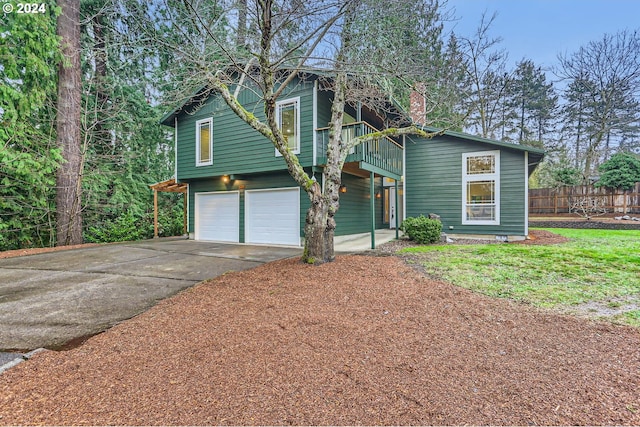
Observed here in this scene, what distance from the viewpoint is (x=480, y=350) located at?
7.68 ft

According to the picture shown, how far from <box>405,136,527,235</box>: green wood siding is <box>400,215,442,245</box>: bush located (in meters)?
2.10

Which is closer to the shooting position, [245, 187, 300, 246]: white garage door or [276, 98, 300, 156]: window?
[276, 98, 300, 156]: window

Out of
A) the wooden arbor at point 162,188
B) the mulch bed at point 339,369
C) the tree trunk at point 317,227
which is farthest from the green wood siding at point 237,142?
the mulch bed at point 339,369

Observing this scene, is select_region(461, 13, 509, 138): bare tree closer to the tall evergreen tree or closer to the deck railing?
the deck railing

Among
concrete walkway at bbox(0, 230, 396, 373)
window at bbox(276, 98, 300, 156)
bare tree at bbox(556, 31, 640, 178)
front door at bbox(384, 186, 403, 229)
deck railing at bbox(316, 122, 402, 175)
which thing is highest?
bare tree at bbox(556, 31, 640, 178)

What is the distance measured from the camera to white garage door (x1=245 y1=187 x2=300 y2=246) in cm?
916

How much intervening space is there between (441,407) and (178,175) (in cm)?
1164

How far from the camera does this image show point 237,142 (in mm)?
9766

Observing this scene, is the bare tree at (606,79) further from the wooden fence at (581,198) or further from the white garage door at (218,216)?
the white garage door at (218,216)

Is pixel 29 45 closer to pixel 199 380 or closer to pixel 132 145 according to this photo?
pixel 132 145

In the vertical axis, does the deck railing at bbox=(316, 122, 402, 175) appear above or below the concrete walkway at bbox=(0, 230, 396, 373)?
above

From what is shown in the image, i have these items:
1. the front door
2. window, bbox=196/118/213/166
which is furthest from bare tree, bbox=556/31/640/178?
window, bbox=196/118/213/166

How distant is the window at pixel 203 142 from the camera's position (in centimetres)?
1052

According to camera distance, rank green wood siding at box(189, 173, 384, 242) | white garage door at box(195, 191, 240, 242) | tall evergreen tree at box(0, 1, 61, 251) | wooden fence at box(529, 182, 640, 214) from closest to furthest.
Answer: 1. tall evergreen tree at box(0, 1, 61, 251)
2. green wood siding at box(189, 173, 384, 242)
3. white garage door at box(195, 191, 240, 242)
4. wooden fence at box(529, 182, 640, 214)
